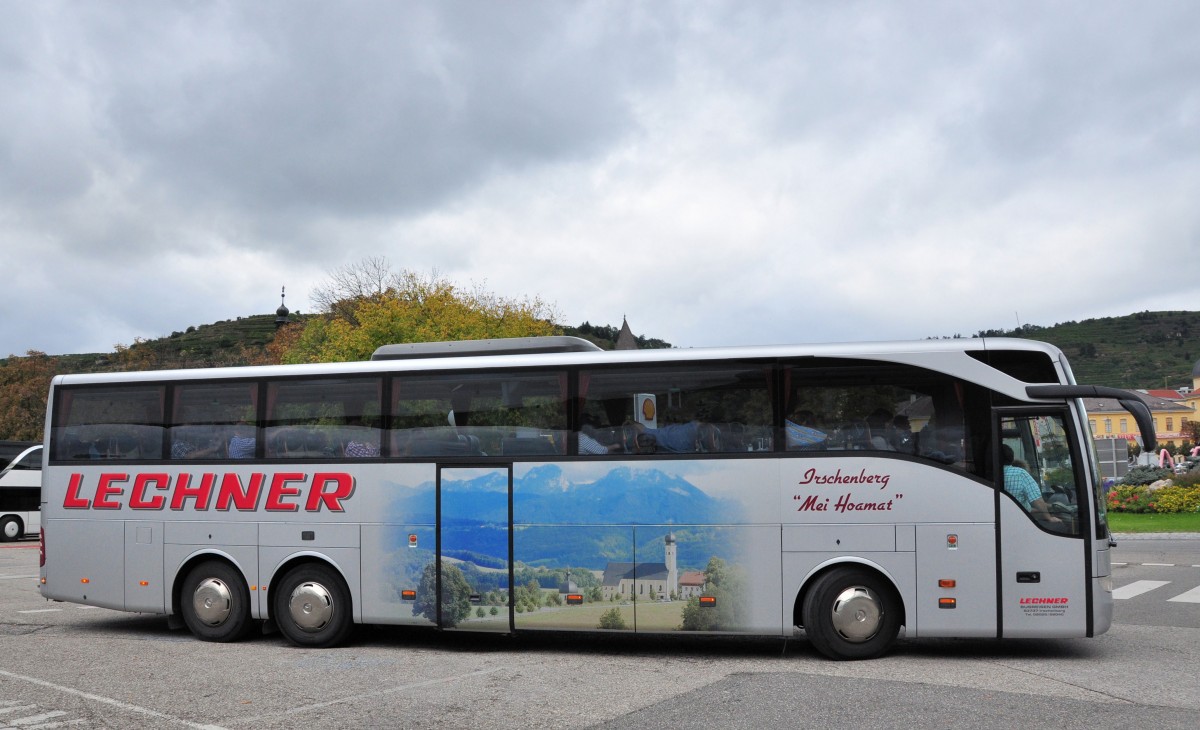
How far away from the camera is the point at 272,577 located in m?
12.1

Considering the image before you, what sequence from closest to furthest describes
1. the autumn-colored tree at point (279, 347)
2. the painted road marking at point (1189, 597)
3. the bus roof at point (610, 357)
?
the bus roof at point (610, 357) < the painted road marking at point (1189, 597) < the autumn-colored tree at point (279, 347)

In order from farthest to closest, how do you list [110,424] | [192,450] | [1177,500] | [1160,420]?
[1160,420]
[1177,500]
[110,424]
[192,450]

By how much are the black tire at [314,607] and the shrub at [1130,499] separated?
27.0m

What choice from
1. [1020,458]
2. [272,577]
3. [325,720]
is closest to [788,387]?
[1020,458]

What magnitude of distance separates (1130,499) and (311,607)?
2773 cm

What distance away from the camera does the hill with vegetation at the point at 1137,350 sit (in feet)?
538

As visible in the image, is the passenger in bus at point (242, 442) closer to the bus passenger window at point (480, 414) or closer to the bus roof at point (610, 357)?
the bus roof at point (610, 357)

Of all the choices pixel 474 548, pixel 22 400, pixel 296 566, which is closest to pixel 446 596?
pixel 474 548

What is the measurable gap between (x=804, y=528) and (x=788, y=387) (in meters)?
1.38

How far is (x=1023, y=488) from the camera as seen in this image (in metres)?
10.1

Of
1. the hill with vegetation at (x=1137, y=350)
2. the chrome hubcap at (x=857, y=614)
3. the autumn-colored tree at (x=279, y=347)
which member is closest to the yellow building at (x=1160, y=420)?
the hill with vegetation at (x=1137, y=350)

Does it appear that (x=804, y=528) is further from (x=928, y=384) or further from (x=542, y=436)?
(x=542, y=436)

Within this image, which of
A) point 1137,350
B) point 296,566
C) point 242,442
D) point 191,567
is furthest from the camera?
point 1137,350

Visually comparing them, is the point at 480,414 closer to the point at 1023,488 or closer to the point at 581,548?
the point at 581,548
